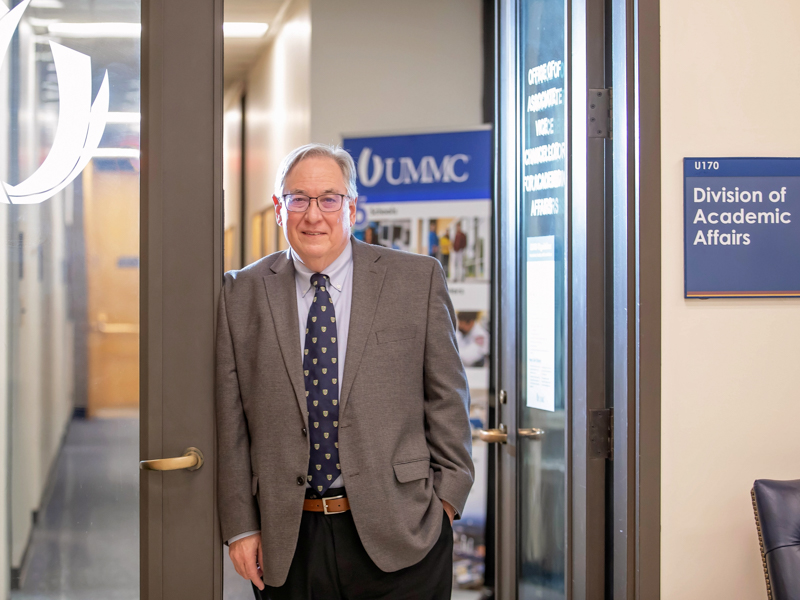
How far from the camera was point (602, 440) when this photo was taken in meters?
1.77

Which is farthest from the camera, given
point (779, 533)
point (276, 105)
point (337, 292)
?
point (276, 105)

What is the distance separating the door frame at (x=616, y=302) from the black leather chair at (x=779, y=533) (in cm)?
23

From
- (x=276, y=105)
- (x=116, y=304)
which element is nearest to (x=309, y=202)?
(x=116, y=304)

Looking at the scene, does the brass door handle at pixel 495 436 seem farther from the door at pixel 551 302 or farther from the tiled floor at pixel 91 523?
the tiled floor at pixel 91 523

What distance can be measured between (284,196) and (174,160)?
274 millimetres

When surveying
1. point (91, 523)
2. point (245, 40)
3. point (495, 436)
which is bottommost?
point (91, 523)

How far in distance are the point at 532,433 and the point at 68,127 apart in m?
1.50

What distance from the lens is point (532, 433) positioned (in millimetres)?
2068

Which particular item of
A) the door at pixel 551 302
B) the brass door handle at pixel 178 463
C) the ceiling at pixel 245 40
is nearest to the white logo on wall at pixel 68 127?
the brass door handle at pixel 178 463

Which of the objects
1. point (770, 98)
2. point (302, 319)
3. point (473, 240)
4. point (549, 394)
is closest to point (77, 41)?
point (302, 319)

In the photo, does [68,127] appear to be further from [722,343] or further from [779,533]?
[779,533]

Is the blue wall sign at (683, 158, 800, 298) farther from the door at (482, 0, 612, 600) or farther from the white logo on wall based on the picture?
the white logo on wall

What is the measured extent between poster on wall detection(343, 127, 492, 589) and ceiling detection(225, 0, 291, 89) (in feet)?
5.45

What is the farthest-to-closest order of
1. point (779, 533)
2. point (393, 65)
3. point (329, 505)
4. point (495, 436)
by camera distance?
point (393, 65) < point (495, 436) < point (329, 505) < point (779, 533)
